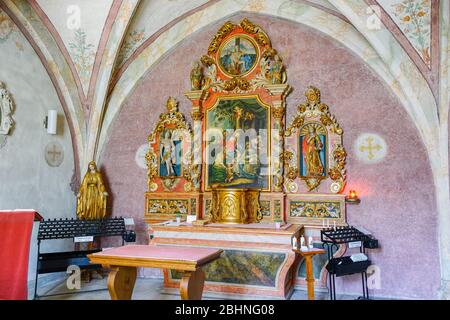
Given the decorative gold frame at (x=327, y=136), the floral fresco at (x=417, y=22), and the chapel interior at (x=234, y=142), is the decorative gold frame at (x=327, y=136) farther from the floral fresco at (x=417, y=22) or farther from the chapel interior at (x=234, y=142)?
the floral fresco at (x=417, y=22)

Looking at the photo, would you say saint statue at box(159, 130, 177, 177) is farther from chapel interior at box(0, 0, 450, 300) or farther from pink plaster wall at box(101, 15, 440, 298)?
pink plaster wall at box(101, 15, 440, 298)

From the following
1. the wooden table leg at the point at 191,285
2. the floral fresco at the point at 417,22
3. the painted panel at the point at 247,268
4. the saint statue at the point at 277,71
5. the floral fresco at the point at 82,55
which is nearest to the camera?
the wooden table leg at the point at 191,285

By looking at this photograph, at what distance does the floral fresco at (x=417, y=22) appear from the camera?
17.5 ft

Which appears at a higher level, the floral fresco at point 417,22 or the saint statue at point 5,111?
the floral fresco at point 417,22

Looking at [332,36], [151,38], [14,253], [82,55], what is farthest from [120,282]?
[332,36]

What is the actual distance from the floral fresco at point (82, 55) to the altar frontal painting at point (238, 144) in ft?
8.88

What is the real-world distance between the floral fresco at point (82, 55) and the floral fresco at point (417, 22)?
5.69 m

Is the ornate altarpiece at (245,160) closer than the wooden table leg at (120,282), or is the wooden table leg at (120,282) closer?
the wooden table leg at (120,282)

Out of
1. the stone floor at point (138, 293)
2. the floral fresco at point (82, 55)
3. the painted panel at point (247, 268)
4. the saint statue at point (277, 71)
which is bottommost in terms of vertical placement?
the stone floor at point (138, 293)

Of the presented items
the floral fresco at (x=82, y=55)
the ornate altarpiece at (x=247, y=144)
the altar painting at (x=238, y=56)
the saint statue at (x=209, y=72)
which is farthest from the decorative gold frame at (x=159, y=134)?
the floral fresco at (x=82, y=55)

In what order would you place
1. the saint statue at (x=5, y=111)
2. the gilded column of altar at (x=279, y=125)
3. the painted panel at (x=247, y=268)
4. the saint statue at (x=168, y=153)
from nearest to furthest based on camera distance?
1. the painted panel at (x=247, y=268)
2. the saint statue at (x=5, y=111)
3. the gilded column of altar at (x=279, y=125)
4. the saint statue at (x=168, y=153)

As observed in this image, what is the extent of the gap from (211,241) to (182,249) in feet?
4.60

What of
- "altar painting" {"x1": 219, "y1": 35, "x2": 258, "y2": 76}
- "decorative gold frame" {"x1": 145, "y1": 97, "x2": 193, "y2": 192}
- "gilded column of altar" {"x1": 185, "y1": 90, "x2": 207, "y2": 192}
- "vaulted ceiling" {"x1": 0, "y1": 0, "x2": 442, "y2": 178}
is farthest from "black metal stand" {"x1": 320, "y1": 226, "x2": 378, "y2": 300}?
"altar painting" {"x1": 219, "y1": 35, "x2": 258, "y2": 76}

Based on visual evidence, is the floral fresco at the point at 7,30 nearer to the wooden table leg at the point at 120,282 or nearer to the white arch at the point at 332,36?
the white arch at the point at 332,36
